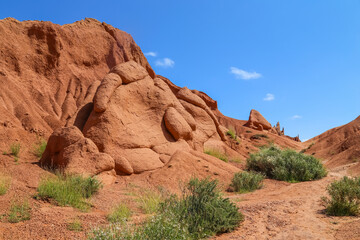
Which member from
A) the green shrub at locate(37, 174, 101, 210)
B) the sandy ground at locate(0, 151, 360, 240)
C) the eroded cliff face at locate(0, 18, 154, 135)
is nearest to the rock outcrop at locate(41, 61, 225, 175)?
the sandy ground at locate(0, 151, 360, 240)

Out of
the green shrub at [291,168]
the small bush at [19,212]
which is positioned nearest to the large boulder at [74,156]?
the small bush at [19,212]

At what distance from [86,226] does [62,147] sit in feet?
16.8

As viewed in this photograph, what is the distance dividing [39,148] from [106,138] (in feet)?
9.18

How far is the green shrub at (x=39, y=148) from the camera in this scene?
11484mm

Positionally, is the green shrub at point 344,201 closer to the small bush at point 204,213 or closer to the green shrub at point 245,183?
the small bush at point 204,213

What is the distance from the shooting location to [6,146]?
36.3 feet

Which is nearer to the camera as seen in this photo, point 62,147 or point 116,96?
point 62,147

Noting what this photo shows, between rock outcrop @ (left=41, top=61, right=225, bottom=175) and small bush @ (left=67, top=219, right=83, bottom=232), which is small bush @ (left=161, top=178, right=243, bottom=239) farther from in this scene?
rock outcrop @ (left=41, top=61, right=225, bottom=175)

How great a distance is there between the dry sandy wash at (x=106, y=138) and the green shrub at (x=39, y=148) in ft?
0.65

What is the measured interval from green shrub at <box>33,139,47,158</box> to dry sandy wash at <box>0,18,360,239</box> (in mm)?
199

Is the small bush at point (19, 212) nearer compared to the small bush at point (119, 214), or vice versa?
the small bush at point (19, 212)

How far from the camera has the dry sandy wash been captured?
18.9ft

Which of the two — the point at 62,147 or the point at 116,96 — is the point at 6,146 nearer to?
the point at 62,147

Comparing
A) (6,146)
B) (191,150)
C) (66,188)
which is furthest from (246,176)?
(6,146)
